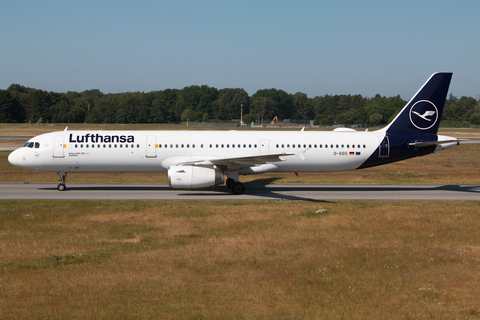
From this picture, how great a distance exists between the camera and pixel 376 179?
37.6 meters

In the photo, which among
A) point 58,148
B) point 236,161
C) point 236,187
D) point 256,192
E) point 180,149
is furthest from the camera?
point 256,192

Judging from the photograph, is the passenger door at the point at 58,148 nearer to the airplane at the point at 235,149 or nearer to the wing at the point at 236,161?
the airplane at the point at 235,149

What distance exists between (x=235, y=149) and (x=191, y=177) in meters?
4.39

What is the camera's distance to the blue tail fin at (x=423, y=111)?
30.1m

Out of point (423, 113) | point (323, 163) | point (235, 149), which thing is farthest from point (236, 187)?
point (423, 113)

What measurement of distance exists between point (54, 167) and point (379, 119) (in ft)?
405

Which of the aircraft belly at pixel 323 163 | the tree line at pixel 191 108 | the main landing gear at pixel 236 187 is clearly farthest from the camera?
the tree line at pixel 191 108

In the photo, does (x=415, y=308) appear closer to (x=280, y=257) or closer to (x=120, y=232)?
(x=280, y=257)

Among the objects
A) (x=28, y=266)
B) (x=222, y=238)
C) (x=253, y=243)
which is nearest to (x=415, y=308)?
(x=253, y=243)

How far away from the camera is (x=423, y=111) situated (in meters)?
30.1

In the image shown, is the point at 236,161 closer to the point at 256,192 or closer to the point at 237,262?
the point at 256,192

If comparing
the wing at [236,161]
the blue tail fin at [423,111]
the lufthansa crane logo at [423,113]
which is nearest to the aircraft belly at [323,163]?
the wing at [236,161]

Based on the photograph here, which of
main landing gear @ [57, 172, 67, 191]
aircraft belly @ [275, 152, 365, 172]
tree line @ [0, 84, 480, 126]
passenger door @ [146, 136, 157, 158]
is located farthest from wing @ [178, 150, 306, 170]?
tree line @ [0, 84, 480, 126]

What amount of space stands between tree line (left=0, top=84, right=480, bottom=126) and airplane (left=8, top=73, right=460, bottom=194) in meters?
107
